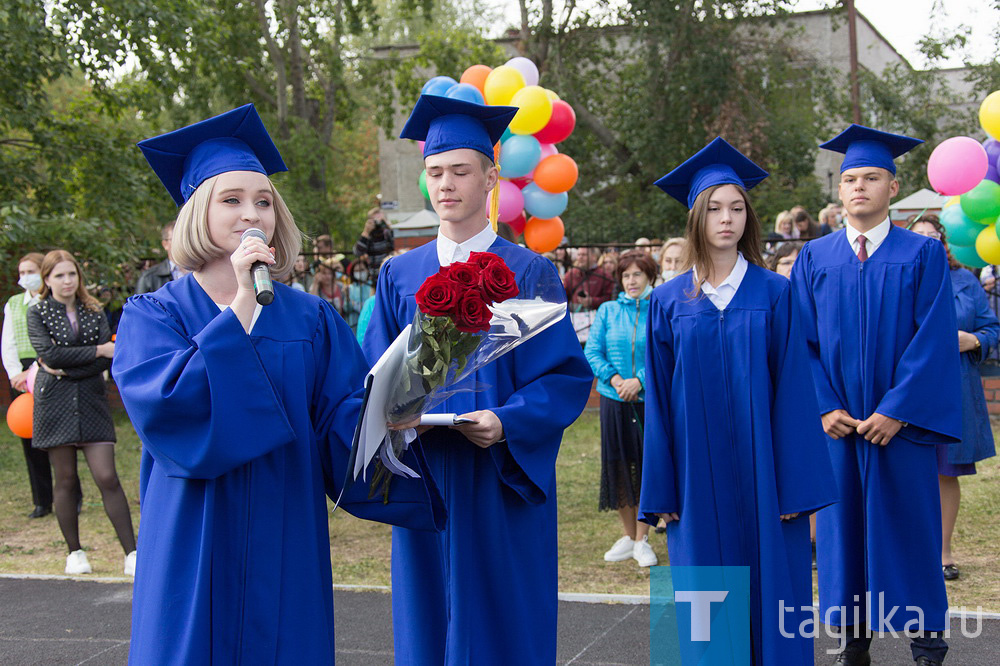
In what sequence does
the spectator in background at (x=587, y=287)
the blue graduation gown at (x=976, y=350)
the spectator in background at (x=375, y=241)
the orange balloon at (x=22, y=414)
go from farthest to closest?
the spectator in background at (x=375, y=241)
the spectator in background at (x=587, y=287)
the orange balloon at (x=22, y=414)
the blue graduation gown at (x=976, y=350)

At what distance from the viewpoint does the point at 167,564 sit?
263cm

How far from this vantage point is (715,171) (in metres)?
4.27

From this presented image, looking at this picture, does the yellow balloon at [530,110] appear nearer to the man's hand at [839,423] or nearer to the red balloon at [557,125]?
the red balloon at [557,125]

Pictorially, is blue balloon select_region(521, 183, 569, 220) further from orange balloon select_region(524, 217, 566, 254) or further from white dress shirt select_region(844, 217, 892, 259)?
white dress shirt select_region(844, 217, 892, 259)

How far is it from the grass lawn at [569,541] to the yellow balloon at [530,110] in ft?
9.67

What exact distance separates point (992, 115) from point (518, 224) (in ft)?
12.0

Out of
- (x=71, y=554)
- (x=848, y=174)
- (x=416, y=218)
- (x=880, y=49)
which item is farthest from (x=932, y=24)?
(x=71, y=554)

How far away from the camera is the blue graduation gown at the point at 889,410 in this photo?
4.36m

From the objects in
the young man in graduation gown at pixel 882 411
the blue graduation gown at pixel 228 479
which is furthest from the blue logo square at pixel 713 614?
the blue graduation gown at pixel 228 479

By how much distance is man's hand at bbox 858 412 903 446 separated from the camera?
4.35m

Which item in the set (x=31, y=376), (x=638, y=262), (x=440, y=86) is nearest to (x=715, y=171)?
(x=638, y=262)

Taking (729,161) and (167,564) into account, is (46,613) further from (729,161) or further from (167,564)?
(729,161)

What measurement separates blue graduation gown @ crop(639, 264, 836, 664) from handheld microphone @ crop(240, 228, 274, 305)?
201cm

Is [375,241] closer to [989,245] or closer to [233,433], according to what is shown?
[989,245]
